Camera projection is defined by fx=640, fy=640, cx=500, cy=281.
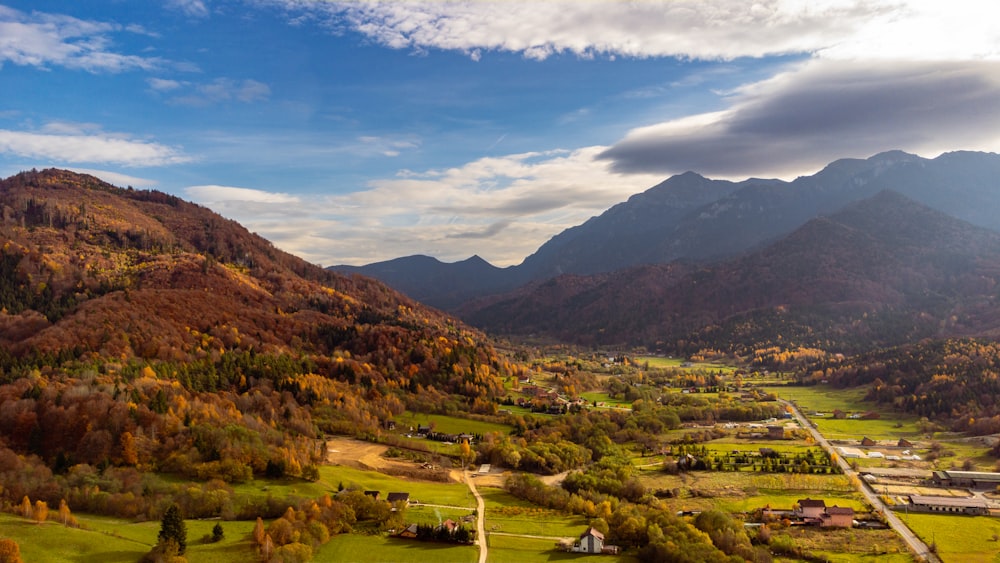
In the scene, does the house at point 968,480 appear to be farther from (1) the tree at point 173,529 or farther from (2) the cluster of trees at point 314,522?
(1) the tree at point 173,529

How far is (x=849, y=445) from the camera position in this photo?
102375 millimetres

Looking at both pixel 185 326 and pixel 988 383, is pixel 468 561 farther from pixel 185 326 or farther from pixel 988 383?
pixel 988 383

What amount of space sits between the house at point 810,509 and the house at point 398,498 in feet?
133

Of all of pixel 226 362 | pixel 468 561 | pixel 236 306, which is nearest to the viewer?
pixel 468 561

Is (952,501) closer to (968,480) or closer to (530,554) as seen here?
(968,480)

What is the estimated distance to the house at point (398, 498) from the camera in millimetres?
65625

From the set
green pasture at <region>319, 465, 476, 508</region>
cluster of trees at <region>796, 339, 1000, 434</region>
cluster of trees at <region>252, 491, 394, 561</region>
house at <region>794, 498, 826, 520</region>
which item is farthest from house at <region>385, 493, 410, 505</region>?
cluster of trees at <region>796, 339, 1000, 434</region>

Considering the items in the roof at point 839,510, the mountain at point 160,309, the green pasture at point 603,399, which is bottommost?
the roof at point 839,510

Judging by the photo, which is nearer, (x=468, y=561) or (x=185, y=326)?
(x=468, y=561)

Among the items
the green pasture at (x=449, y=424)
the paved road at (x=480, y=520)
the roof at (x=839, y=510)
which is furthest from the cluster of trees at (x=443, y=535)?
the green pasture at (x=449, y=424)

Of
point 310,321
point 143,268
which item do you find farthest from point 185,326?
A: point 143,268

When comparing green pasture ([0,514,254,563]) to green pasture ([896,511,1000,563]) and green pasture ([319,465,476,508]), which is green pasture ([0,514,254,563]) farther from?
green pasture ([896,511,1000,563])

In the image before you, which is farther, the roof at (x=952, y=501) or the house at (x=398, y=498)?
the roof at (x=952, y=501)

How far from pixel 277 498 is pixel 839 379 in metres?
151
